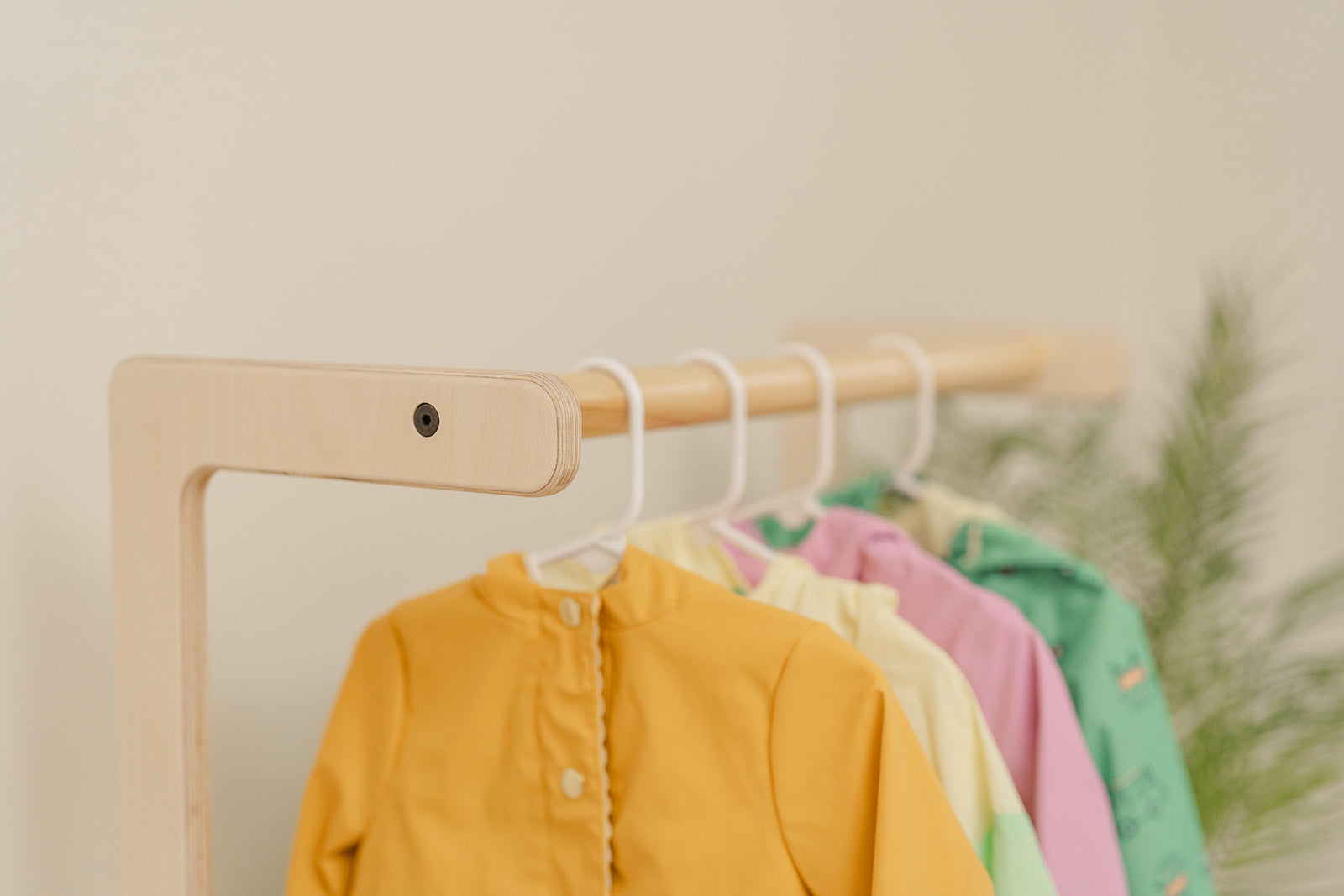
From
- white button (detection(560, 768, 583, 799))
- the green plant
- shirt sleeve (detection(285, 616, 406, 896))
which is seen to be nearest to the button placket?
white button (detection(560, 768, 583, 799))

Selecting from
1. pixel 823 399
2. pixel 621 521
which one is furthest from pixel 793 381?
pixel 621 521

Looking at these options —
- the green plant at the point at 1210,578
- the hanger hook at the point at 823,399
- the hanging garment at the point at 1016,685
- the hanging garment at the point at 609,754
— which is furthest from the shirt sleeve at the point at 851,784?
the green plant at the point at 1210,578

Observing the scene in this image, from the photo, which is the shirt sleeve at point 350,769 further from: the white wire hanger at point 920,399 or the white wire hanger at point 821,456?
the white wire hanger at point 920,399

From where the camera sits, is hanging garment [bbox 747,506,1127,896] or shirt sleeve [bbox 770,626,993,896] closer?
shirt sleeve [bbox 770,626,993,896]

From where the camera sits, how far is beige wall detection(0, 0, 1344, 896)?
0.82 metres

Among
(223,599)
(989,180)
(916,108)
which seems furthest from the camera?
(989,180)

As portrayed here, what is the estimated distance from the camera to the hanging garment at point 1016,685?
0.86 meters

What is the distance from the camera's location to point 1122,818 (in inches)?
36.1

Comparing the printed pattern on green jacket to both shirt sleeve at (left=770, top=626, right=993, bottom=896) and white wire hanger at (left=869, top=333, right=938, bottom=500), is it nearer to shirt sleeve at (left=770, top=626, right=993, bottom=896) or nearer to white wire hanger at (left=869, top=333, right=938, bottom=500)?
white wire hanger at (left=869, top=333, right=938, bottom=500)

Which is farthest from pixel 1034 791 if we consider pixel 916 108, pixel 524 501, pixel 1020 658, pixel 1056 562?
pixel 916 108

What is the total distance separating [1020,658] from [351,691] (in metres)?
0.47

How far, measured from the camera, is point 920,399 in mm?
1054

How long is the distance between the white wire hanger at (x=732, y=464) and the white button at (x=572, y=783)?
0.21m

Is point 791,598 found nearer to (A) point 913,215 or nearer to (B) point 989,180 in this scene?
(A) point 913,215
